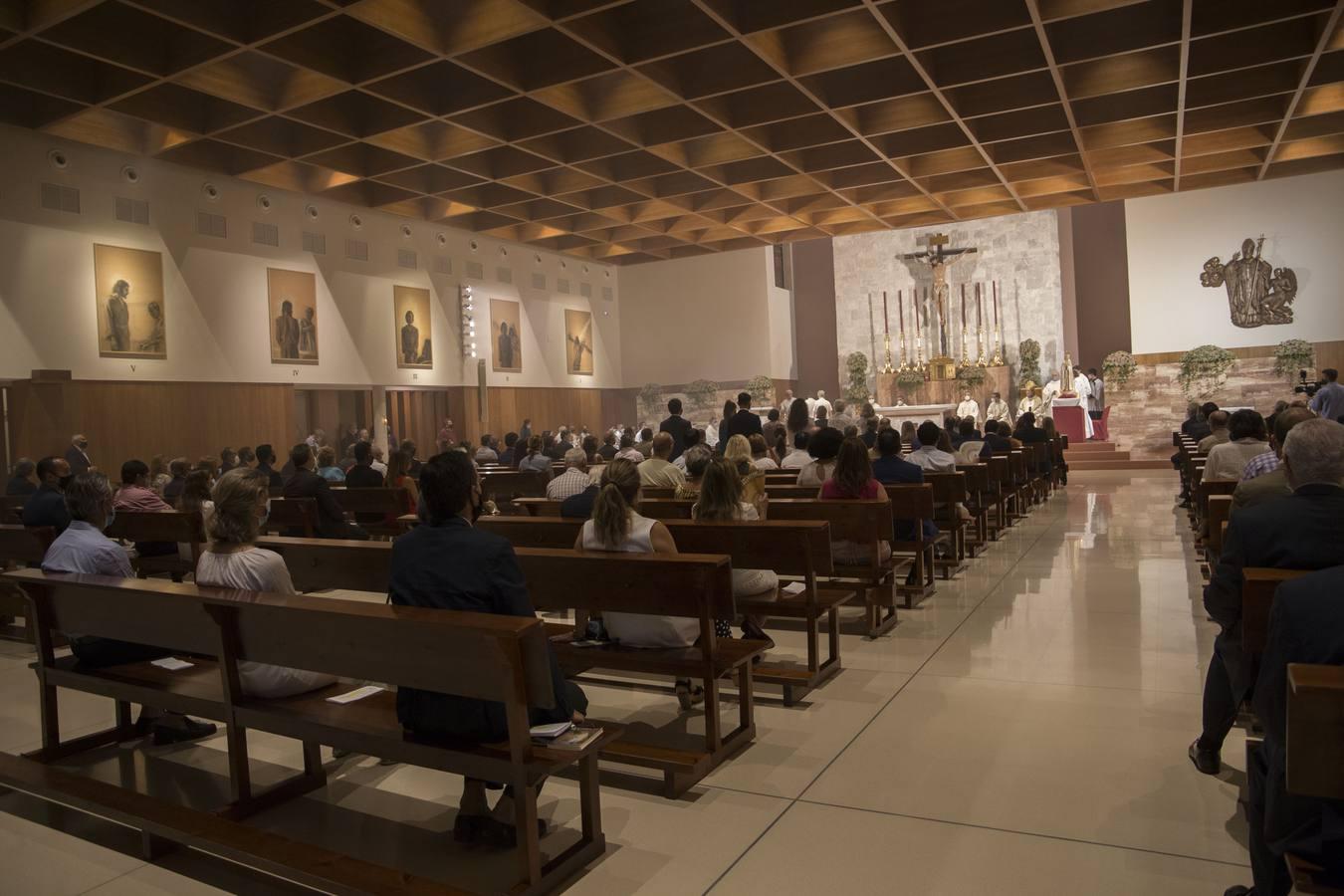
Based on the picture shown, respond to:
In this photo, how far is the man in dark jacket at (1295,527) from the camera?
293 cm

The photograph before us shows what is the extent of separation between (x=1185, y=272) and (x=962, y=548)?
1509 cm

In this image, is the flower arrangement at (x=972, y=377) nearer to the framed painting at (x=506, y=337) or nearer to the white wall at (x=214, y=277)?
the white wall at (x=214, y=277)

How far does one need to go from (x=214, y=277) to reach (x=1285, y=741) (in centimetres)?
1574

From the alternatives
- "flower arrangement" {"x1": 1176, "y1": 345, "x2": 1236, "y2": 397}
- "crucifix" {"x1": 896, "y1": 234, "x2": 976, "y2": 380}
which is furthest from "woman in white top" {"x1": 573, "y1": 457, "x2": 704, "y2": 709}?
"crucifix" {"x1": 896, "y1": 234, "x2": 976, "y2": 380}

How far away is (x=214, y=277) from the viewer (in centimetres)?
1461

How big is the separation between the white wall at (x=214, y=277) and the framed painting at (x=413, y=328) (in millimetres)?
175

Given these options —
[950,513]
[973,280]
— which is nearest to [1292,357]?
[973,280]

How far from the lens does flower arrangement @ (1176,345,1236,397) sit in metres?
19.3

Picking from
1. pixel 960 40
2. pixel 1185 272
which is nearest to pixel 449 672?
pixel 960 40

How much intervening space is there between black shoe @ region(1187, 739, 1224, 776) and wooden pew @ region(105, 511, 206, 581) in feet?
20.4

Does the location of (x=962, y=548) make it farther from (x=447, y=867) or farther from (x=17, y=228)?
(x=17, y=228)

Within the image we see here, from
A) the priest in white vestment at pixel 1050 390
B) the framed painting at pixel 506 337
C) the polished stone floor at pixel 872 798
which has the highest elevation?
the framed painting at pixel 506 337

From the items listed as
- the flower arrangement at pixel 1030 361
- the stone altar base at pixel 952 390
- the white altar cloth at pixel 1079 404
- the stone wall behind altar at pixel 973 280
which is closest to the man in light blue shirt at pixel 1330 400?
the white altar cloth at pixel 1079 404

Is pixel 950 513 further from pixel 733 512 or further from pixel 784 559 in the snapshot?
pixel 784 559
